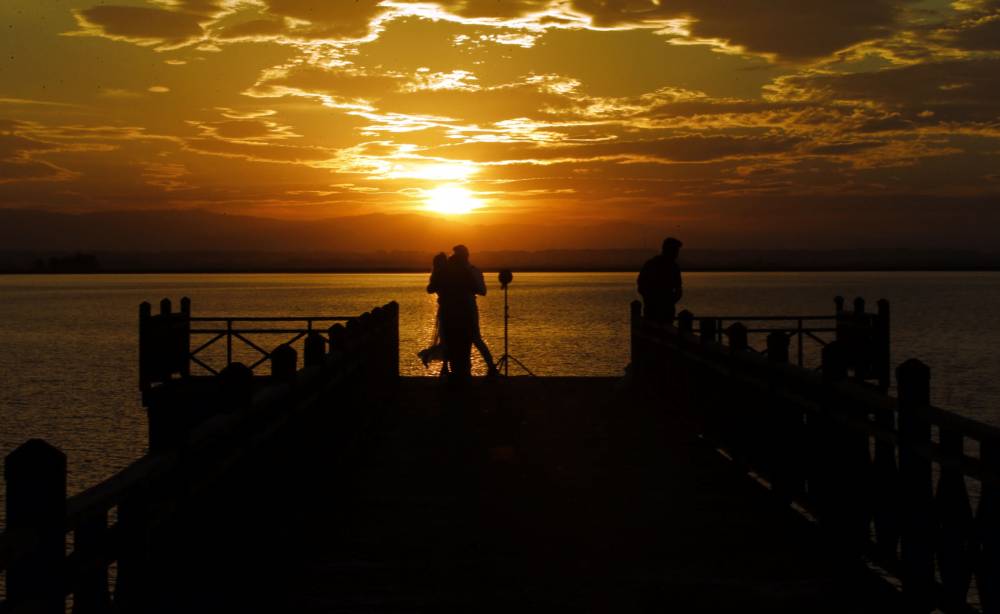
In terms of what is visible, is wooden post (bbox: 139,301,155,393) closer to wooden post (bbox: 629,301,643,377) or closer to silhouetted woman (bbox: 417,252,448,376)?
silhouetted woman (bbox: 417,252,448,376)

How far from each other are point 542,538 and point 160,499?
3.47m

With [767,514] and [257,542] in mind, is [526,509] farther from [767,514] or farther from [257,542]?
[257,542]

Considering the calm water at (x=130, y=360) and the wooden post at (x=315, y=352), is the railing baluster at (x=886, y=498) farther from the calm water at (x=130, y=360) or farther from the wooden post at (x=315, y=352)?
the calm water at (x=130, y=360)

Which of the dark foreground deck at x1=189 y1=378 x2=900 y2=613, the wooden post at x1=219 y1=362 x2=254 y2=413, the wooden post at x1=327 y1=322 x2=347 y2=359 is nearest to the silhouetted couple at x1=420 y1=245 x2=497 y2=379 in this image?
the dark foreground deck at x1=189 y1=378 x2=900 y2=613

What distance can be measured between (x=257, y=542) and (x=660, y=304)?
10595mm

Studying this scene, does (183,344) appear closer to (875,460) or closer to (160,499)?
(875,460)

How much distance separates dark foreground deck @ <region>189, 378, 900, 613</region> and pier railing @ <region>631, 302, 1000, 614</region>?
25 centimetres

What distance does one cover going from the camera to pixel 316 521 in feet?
27.8

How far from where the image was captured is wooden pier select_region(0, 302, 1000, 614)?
4.83 meters

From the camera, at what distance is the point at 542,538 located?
7.91 m

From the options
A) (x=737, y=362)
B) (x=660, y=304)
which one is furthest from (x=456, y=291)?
(x=737, y=362)

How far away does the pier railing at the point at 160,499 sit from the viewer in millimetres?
3723

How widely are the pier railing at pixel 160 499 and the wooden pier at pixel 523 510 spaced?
0.01m

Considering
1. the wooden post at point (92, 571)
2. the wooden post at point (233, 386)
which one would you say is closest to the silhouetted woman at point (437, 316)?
the wooden post at point (233, 386)
